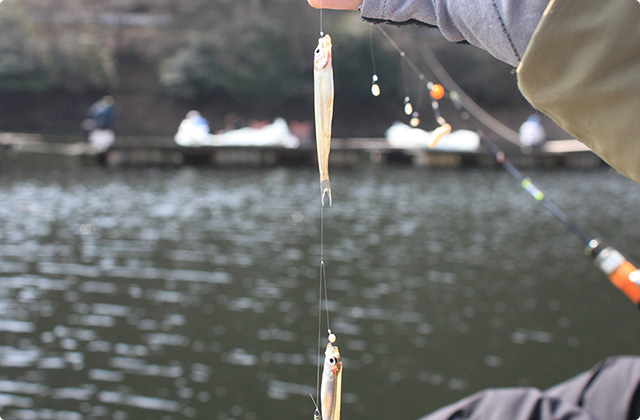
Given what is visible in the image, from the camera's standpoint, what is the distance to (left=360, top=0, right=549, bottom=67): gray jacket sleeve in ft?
3.91

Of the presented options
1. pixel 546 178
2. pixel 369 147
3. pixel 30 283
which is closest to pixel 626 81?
pixel 30 283

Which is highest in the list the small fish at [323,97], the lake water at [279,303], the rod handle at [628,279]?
the small fish at [323,97]

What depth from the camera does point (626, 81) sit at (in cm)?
107

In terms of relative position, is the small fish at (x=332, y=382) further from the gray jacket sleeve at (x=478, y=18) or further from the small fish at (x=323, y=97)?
the gray jacket sleeve at (x=478, y=18)

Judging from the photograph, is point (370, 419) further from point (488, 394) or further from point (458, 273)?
point (458, 273)

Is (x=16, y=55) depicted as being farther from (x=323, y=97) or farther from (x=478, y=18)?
(x=478, y=18)

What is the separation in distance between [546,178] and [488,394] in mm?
20479

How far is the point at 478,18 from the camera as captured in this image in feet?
4.09

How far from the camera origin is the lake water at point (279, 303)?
700 centimetres

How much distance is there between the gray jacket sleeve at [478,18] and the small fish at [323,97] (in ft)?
0.37

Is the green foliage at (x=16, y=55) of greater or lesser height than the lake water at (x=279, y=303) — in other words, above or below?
above

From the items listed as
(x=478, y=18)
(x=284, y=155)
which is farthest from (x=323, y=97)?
(x=284, y=155)

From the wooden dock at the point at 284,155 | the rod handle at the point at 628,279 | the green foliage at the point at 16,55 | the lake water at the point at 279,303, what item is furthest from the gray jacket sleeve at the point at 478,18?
the green foliage at the point at 16,55

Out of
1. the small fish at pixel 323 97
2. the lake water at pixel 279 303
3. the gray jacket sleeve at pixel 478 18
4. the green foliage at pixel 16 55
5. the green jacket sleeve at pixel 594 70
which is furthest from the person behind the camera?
the green foliage at pixel 16 55
